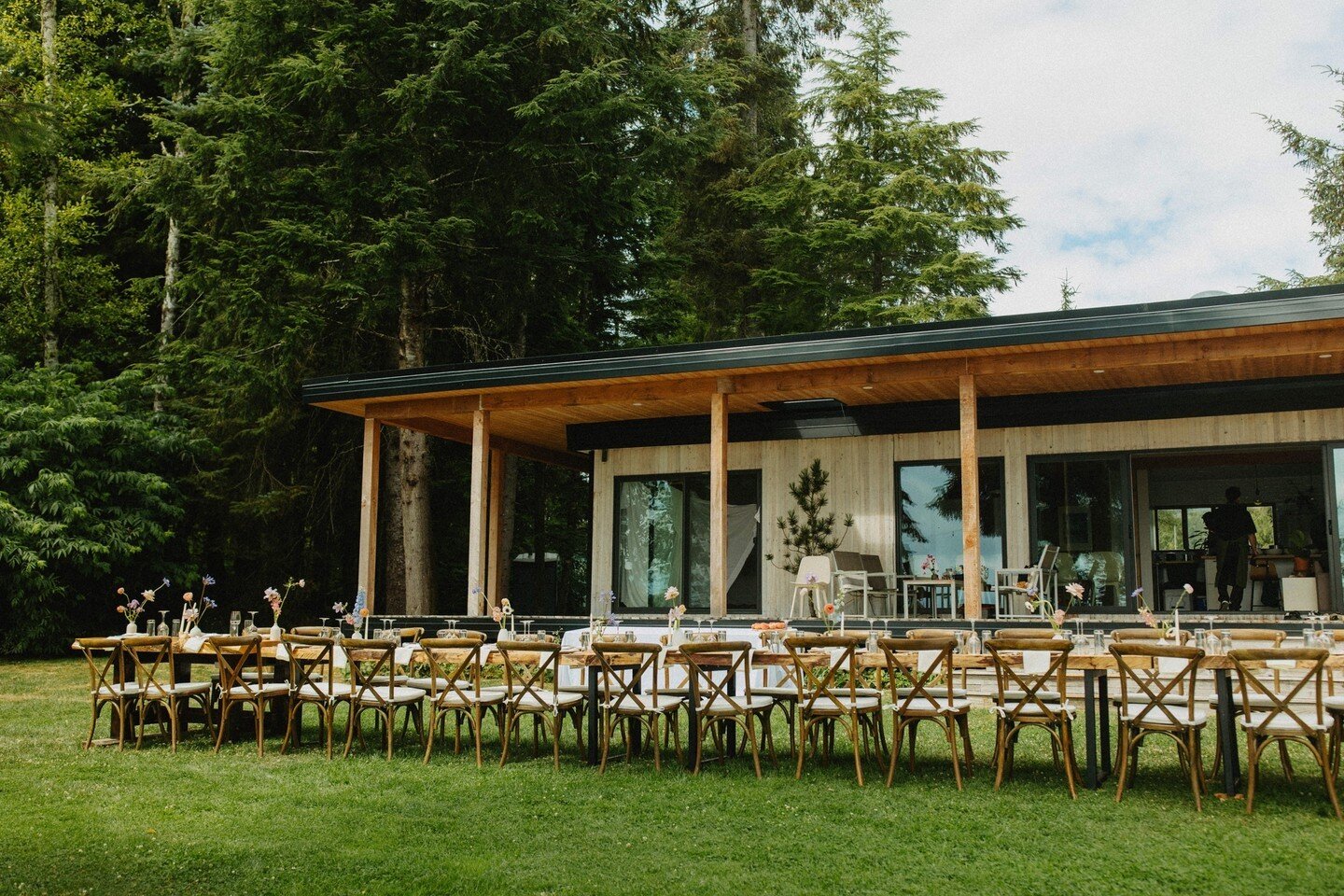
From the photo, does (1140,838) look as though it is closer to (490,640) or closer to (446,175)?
(490,640)

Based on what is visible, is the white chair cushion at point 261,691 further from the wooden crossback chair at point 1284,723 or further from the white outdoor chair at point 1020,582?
the white outdoor chair at point 1020,582

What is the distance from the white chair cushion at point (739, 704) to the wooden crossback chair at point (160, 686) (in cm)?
379

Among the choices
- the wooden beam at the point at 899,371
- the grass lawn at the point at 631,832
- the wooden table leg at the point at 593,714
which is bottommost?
the grass lawn at the point at 631,832

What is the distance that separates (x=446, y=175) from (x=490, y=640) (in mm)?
7908

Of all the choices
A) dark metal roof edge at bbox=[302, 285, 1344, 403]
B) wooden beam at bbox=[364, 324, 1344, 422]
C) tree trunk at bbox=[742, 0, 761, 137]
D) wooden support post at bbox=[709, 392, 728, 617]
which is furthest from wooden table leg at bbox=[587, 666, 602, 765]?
tree trunk at bbox=[742, 0, 761, 137]

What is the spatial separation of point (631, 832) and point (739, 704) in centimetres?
158

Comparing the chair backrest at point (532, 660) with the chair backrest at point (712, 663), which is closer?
the chair backrest at point (712, 663)

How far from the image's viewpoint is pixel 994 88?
27031 millimetres

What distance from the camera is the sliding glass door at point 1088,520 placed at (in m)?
12.4

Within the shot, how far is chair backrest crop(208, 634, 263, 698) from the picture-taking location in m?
7.77

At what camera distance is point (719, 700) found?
7.00 m

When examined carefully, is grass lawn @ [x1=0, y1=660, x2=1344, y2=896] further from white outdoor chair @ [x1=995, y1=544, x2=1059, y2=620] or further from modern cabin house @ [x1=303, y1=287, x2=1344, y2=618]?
white outdoor chair @ [x1=995, y1=544, x2=1059, y2=620]

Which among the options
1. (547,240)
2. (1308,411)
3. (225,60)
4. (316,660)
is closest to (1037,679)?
(316,660)

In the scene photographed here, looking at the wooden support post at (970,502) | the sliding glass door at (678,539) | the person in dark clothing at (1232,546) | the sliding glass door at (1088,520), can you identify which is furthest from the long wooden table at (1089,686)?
the sliding glass door at (678,539)
